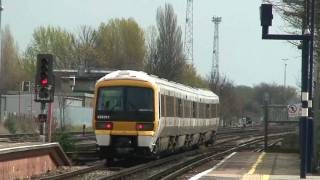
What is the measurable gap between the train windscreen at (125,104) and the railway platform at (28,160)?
9.40 ft

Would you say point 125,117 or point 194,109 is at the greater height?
point 194,109

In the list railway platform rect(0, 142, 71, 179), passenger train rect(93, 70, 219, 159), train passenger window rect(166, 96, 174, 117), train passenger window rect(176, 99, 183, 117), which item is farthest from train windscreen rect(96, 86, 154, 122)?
train passenger window rect(176, 99, 183, 117)

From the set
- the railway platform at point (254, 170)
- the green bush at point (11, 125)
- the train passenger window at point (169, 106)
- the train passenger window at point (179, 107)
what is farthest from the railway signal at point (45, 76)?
the green bush at point (11, 125)

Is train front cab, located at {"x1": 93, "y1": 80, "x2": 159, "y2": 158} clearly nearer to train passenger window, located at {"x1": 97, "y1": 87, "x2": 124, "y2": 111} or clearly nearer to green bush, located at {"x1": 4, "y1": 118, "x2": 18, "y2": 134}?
train passenger window, located at {"x1": 97, "y1": 87, "x2": 124, "y2": 111}

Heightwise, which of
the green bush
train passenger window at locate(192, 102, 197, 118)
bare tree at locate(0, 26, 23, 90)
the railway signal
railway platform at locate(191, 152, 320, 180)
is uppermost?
bare tree at locate(0, 26, 23, 90)

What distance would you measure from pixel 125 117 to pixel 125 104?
0.48 m

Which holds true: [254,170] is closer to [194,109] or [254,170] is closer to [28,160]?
[28,160]

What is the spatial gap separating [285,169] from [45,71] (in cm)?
820

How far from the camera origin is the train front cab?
76.7 ft

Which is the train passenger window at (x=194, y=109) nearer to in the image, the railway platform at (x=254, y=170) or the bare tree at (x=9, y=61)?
the railway platform at (x=254, y=170)

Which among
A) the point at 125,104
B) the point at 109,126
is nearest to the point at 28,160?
the point at 109,126

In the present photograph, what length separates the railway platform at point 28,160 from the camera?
1637 centimetres

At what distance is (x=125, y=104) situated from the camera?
23688 mm

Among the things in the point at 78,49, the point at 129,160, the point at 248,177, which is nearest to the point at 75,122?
the point at 78,49
